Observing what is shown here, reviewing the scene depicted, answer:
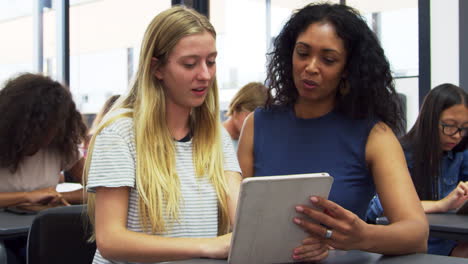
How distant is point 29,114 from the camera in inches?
97.3

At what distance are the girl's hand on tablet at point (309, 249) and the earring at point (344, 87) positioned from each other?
2.03ft

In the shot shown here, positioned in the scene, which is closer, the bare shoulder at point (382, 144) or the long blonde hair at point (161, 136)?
the long blonde hair at point (161, 136)

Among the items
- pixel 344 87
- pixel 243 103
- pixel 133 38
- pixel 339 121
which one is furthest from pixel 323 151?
pixel 133 38

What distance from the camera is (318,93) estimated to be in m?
1.58

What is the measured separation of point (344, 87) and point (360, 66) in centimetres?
9

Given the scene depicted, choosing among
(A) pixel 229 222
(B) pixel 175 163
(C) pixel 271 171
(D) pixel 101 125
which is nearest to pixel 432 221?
(C) pixel 271 171

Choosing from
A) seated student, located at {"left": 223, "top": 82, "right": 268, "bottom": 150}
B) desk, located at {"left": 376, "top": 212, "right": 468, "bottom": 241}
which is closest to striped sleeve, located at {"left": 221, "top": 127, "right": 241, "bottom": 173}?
desk, located at {"left": 376, "top": 212, "right": 468, "bottom": 241}

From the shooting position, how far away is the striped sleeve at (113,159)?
1.29 m

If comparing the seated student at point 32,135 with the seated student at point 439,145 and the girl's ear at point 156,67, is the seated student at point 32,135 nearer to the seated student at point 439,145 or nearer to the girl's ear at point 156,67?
the girl's ear at point 156,67

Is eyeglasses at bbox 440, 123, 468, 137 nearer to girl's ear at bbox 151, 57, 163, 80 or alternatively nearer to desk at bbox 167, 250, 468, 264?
desk at bbox 167, 250, 468, 264

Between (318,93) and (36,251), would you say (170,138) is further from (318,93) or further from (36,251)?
(36,251)

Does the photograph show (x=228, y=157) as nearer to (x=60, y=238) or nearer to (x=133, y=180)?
(x=133, y=180)

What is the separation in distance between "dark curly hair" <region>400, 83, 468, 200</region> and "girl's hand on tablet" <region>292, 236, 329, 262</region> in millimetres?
1672

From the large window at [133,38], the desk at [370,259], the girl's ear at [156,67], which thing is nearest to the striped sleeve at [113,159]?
the girl's ear at [156,67]
